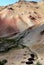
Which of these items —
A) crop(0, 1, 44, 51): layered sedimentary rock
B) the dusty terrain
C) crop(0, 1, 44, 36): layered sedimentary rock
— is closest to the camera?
the dusty terrain

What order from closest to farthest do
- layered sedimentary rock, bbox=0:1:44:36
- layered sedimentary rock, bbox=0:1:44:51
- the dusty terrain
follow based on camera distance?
the dusty terrain → layered sedimentary rock, bbox=0:1:44:51 → layered sedimentary rock, bbox=0:1:44:36

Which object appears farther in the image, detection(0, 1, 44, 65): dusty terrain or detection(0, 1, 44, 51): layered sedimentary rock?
detection(0, 1, 44, 51): layered sedimentary rock

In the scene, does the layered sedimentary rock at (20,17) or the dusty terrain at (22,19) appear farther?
the layered sedimentary rock at (20,17)

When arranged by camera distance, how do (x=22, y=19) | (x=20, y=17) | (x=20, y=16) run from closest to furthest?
(x=22, y=19), (x=20, y=17), (x=20, y=16)

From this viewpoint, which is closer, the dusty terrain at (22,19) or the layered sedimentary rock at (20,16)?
the dusty terrain at (22,19)

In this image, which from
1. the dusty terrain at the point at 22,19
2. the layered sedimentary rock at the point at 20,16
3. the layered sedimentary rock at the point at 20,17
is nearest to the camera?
the dusty terrain at the point at 22,19

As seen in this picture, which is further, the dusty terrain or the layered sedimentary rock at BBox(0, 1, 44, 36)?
the layered sedimentary rock at BBox(0, 1, 44, 36)

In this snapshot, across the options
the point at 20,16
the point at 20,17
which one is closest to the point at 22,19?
the point at 20,17

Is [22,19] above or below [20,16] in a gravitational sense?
below

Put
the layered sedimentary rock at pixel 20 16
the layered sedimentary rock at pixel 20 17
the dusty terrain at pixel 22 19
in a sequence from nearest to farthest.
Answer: the dusty terrain at pixel 22 19 < the layered sedimentary rock at pixel 20 17 < the layered sedimentary rock at pixel 20 16

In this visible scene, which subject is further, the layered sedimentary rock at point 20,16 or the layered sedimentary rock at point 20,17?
the layered sedimentary rock at point 20,16

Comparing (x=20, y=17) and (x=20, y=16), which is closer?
(x=20, y=17)

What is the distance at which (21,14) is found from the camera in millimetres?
37125

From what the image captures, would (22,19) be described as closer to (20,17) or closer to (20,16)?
(20,17)
